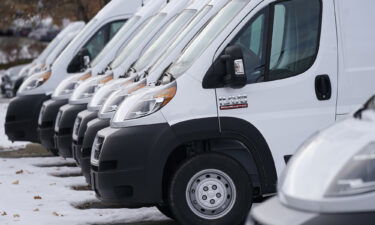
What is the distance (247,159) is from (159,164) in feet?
2.21

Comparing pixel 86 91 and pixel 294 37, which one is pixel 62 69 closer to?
pixel 86 91

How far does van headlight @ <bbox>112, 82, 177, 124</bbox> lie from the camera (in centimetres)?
894

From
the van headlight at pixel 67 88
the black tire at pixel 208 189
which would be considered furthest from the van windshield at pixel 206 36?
the van headlight at pixel 67 88

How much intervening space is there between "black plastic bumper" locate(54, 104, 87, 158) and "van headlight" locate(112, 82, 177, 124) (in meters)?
4.31

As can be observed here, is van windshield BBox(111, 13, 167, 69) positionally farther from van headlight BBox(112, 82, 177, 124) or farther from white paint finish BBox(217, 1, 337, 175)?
white paint finish BBox(217, 1, 337, 175)

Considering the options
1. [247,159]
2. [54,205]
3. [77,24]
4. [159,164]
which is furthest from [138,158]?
[77,24]

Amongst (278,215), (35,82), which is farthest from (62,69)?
(278,215)

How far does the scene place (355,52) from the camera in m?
9.00

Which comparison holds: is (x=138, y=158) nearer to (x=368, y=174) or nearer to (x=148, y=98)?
(x=148, y=98)

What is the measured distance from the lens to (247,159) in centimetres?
900

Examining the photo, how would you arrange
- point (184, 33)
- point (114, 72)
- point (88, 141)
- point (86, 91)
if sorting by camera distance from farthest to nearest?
point (86, 91)
point (114, 72)
point (88, 141)
point (184, 33)

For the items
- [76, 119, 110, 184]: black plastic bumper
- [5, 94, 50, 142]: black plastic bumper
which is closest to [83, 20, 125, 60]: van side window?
[5, 94, 50, 142]: black plastic bumper

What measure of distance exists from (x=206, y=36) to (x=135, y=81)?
182 cm

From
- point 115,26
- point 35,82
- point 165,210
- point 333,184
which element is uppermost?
point 115,26
